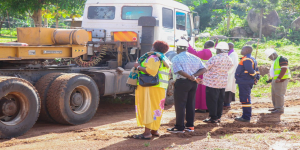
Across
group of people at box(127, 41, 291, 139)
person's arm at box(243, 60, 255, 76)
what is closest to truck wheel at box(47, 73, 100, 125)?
group of people at box(127, 41, 291, 139)

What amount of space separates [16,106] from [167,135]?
2.43m

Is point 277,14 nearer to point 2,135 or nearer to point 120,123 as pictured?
point 120,123

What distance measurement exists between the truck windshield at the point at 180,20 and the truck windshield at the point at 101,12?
1750mm

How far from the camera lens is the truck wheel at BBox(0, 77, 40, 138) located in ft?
16.5

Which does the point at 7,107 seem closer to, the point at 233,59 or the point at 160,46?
the point at 160,46

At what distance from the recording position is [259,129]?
6.17 meters

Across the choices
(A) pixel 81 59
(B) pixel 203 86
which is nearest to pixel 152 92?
(B) pixel 203 86

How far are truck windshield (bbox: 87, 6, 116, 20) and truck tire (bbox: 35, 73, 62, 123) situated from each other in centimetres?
307

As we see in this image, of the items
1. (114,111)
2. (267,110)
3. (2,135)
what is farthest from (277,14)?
(2,135)

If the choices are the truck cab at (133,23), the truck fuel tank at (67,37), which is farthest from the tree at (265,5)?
the truck fuel tank at (67,37)

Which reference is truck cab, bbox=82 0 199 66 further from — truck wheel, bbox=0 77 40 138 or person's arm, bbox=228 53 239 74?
truck wheel, bbox=0 77 40 138

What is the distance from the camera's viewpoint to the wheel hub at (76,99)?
627cm

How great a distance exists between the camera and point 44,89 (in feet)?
19.5

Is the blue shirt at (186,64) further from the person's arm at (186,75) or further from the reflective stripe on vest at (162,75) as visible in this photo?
the reflective stripe on vest at (162,75)
